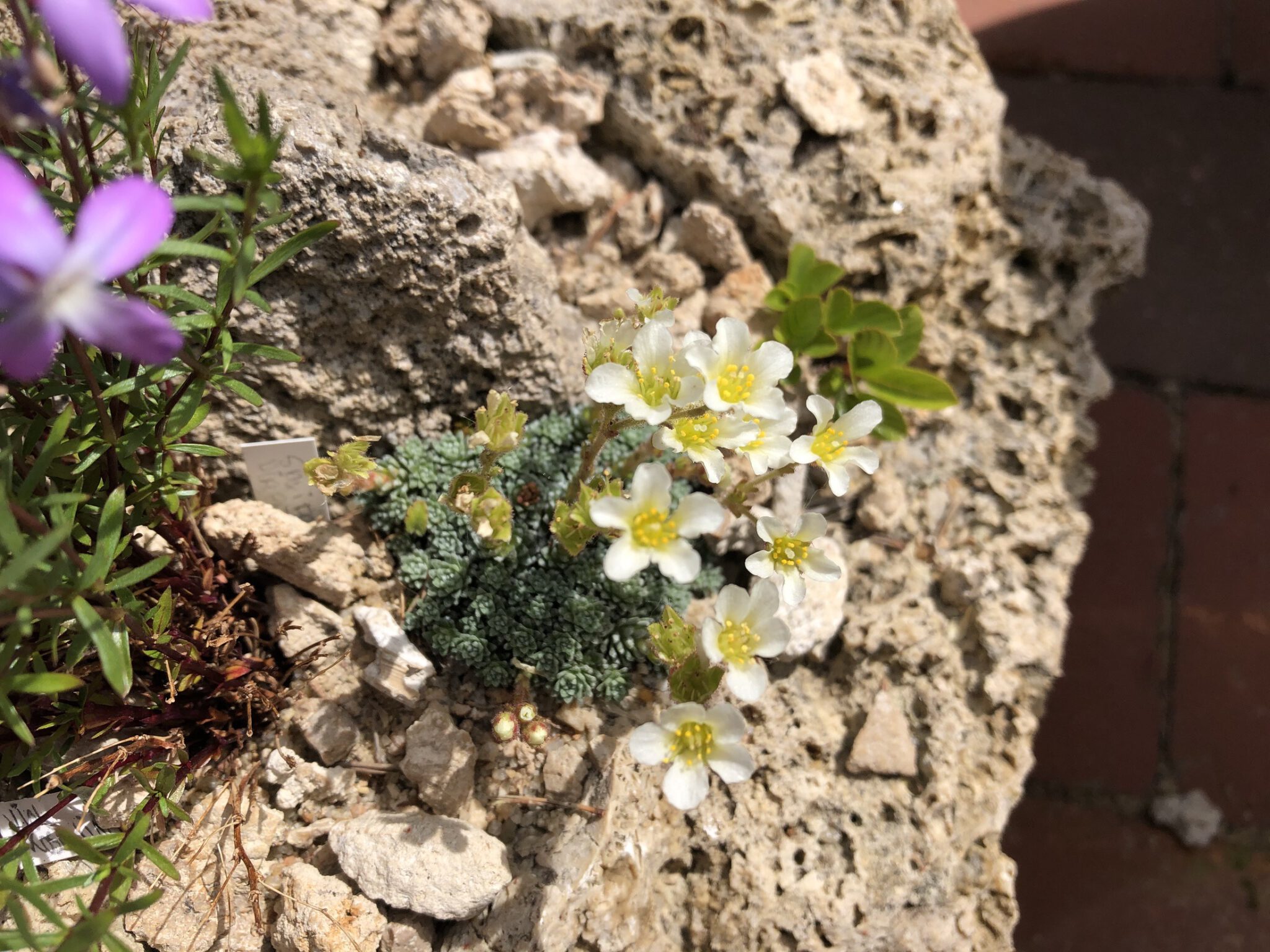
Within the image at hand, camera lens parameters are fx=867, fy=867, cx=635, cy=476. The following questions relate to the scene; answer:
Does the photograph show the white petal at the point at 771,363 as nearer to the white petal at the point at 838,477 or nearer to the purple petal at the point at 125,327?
the white petal at the point at 838,477

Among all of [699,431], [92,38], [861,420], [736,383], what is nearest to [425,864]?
[699,431]

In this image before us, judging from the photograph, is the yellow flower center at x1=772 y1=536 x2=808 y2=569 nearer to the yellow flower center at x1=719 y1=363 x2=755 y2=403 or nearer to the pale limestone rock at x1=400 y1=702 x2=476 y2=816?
the yellow flower center at x1=719 y1=363 x2=755 y2=403

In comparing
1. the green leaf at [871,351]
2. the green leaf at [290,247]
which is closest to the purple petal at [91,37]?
the green leaf at [290,247]

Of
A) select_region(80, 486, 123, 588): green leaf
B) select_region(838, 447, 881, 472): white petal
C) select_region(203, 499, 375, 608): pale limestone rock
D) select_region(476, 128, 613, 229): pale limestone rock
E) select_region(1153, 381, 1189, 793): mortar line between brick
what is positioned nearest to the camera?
select_region(80, 486, 123, 588): green leaf

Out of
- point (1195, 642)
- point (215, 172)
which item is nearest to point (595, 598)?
point (215, 172)

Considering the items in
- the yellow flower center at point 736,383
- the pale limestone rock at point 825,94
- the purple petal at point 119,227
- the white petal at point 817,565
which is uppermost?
the purple petal at point 119,227

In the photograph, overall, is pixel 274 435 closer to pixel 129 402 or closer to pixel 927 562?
pixel 129 402

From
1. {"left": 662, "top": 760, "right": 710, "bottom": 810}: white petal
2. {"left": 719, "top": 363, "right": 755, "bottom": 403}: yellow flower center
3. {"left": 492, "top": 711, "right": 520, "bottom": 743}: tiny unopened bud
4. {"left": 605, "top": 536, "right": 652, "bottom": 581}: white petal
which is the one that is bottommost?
{"left": 492, "top": 711, "right": 520, "bottom": 743}: tiny unopened bud

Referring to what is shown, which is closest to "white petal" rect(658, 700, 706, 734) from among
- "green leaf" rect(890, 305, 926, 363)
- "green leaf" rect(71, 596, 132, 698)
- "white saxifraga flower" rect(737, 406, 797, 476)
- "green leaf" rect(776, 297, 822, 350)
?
"white saxifraga flower" rect(737, 406, 797, 476)
